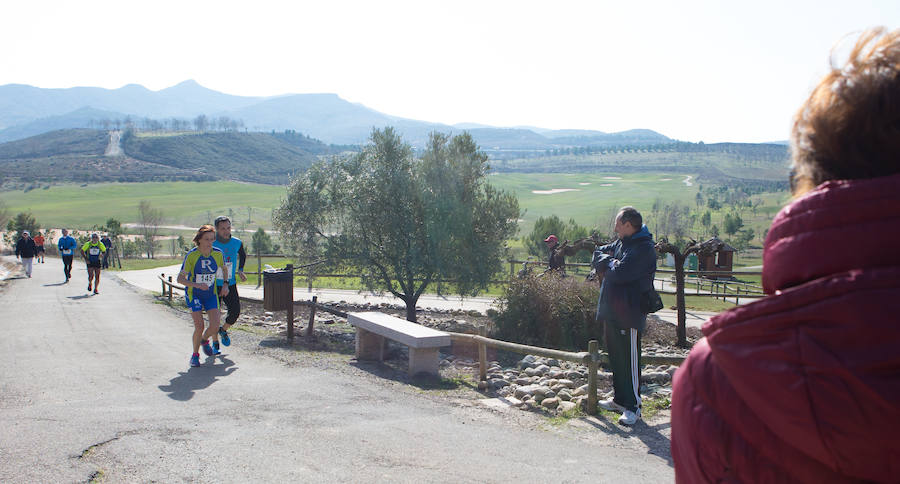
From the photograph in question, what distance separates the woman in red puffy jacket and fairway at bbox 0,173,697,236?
98.3 m

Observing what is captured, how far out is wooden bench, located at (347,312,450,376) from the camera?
8.16 metres

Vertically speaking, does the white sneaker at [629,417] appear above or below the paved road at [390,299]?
above

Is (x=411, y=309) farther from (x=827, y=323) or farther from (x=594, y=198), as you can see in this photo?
(x=594, y=198)

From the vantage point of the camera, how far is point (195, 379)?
765 centimetres

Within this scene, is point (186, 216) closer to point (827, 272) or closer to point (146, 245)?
point (146, 245)

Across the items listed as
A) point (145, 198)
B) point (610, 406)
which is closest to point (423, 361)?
point (610, 406)

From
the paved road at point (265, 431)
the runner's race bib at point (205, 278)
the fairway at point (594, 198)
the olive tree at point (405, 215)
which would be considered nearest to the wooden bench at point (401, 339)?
the paved road at point (265, 431)

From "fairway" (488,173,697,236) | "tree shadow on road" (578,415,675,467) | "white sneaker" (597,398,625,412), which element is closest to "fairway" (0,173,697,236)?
"fairway" (488,173,697,236)

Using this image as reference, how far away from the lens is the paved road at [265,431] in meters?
4.61

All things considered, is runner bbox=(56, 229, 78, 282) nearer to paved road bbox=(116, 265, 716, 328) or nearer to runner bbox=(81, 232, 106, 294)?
paved road bbox=(116, 265, 716, 328)

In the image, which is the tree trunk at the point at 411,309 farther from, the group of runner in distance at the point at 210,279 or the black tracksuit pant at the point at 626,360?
the black tracksuit pant at the point at 626,360

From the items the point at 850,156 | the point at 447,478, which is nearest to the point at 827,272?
the point at 850,156

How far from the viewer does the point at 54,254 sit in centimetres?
4238

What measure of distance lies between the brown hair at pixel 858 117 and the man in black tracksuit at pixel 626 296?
182 inches
